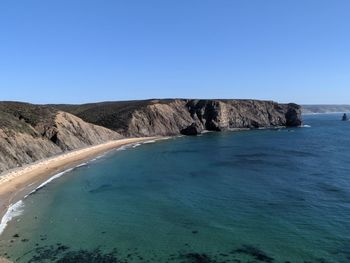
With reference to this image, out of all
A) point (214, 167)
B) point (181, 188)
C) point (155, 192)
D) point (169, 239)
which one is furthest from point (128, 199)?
point (214, 167)

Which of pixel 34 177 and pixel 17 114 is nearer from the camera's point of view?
pixel 34 177

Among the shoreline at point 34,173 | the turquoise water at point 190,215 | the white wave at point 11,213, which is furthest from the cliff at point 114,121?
the white wave at point 11,213

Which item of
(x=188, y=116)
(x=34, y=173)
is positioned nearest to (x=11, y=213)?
(x=34, y=173)

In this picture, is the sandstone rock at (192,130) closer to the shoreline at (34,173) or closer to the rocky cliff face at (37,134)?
the rocky cliff face at (37,134)

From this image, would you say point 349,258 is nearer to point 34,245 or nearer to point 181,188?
point 34,245

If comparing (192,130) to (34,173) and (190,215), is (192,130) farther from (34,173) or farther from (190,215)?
(190,215)
